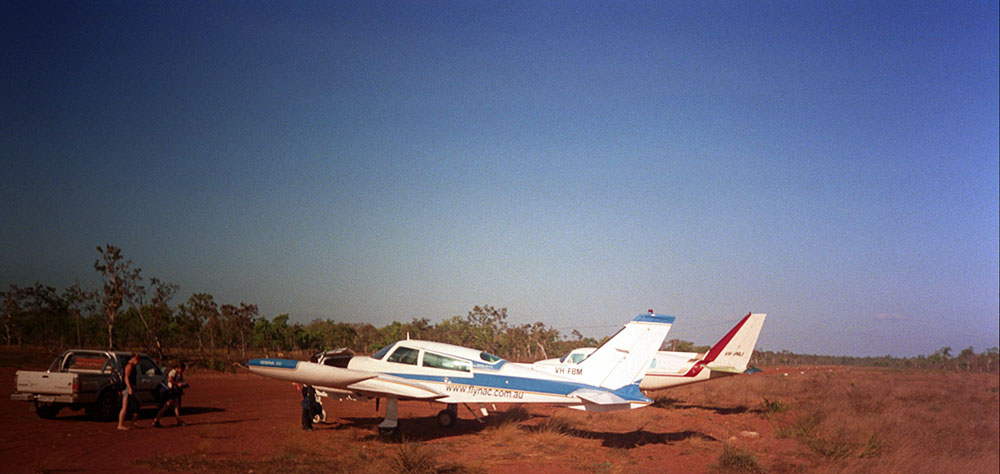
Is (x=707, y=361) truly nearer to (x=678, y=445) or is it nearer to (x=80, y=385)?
(x=678, y=445)

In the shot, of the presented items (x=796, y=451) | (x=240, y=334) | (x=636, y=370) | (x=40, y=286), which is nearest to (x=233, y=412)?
(x=636, y=370)

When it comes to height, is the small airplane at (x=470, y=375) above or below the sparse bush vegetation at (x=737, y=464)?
above

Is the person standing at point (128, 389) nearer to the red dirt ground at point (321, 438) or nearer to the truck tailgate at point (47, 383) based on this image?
the red dirt ground at point (321, 438)

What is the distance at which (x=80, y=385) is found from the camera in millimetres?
14859

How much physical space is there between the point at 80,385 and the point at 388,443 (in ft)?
24.4

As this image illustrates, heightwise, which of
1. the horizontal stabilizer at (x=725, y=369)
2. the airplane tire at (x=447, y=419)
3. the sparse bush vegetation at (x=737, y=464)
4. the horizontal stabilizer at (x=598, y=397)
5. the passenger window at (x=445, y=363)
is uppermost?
the passenger window at (x=445, y=363)

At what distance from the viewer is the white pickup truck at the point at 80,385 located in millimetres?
14781

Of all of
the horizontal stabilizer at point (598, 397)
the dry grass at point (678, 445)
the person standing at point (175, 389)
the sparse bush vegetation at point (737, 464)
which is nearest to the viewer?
the dry grass at point (678, 445)

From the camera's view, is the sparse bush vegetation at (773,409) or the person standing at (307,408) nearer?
the person standing at (307,408)

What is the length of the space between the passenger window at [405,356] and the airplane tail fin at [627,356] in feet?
13.7

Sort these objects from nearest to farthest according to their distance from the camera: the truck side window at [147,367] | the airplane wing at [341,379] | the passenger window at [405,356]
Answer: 1. the airplane wing at [341,379]
2. the passenger window at [405,356]
3. the truck side window at [147,367]

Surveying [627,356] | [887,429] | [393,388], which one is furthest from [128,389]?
[887,429]

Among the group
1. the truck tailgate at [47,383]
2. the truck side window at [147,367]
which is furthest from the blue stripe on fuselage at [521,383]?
the truck tailgate at [47,383]

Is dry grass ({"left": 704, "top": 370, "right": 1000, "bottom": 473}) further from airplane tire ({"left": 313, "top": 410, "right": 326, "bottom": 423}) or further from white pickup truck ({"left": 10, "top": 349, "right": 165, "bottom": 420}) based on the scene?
white pickup truck ({"left": 10, "top": 349, "right": 165, "bottom": 420})
